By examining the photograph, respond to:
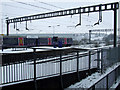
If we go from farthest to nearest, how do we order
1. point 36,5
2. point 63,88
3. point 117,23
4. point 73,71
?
point 36,5 → point 117,23 → point 73,71 → point 63,88

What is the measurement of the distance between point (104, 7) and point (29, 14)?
12846 millimetres

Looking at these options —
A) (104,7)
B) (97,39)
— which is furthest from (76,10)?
(97,39)

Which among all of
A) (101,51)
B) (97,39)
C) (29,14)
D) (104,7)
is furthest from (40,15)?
(97,39)

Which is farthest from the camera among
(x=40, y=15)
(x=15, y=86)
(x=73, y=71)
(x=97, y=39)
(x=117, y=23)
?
(x=97, y=39)

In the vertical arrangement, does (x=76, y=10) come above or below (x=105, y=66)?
above

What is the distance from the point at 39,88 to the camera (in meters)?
4.97

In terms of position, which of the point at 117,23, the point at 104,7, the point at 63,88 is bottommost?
the point at 63,88

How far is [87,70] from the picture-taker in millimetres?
7746

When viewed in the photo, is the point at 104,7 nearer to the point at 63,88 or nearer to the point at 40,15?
the point at 40,15

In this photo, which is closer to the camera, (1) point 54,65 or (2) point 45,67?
(2) point 45,67

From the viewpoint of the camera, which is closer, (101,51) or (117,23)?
(101,51)

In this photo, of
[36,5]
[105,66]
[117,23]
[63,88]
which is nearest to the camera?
[63,88]

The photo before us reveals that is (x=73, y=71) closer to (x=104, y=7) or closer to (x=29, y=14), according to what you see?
(x=104, y=7)

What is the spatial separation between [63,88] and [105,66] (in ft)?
11.5
